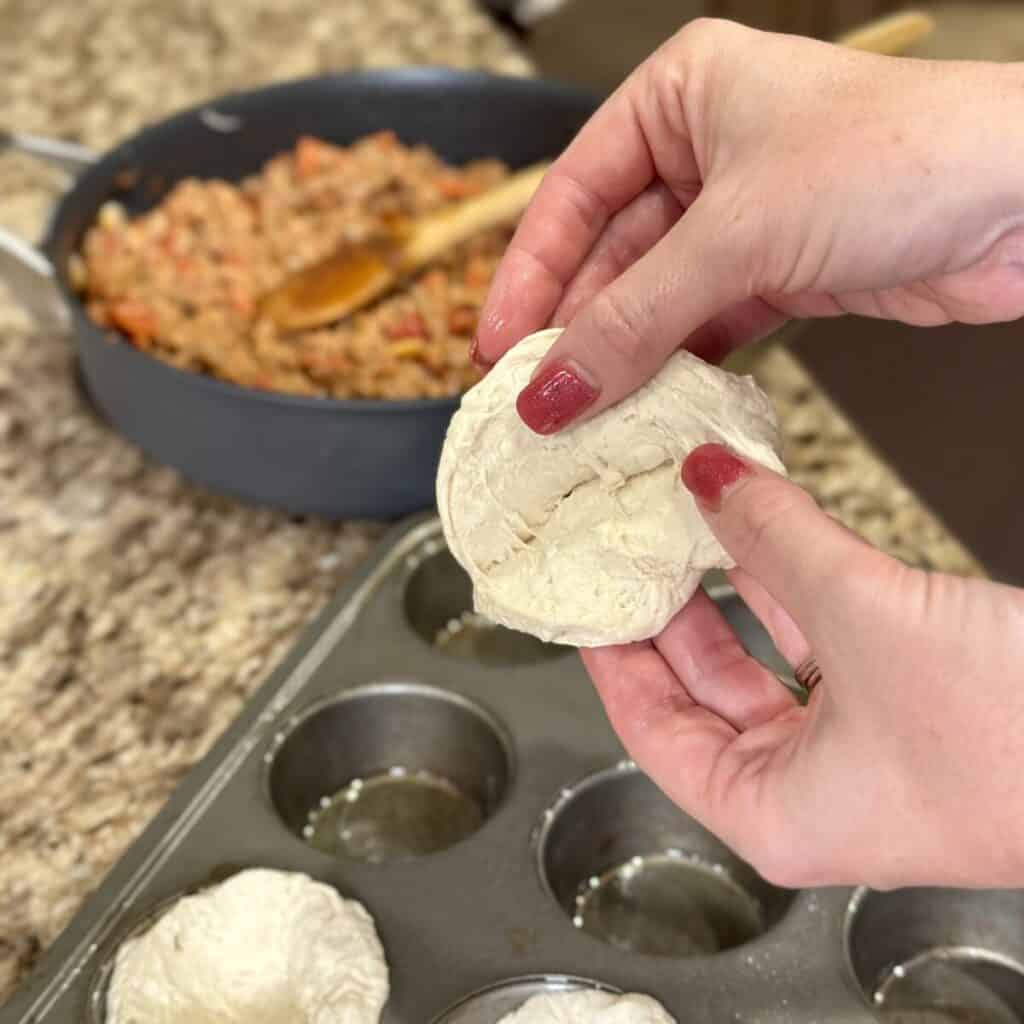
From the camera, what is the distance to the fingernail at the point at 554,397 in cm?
110

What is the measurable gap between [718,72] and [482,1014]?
856 millimetres

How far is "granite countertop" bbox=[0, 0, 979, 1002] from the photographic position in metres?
1.35

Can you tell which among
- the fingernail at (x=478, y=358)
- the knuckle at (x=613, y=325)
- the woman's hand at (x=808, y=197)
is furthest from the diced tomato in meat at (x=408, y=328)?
the knuckle at (x=613, y=325)

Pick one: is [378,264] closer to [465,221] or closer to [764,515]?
[465,221]

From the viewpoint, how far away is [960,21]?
14.2 feet

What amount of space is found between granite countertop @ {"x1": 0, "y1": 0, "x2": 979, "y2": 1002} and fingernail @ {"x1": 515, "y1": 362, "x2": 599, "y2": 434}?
0.56 metres

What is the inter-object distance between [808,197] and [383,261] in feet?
3.04

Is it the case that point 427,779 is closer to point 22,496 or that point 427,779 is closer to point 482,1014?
point 482,1014

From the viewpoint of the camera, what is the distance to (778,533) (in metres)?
0.94

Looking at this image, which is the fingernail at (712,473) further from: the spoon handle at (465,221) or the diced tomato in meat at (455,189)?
the diced tomato in meat at (455,189)

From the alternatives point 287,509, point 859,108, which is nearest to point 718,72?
point 859,108

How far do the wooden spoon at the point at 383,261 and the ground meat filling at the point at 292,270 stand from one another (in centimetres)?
3

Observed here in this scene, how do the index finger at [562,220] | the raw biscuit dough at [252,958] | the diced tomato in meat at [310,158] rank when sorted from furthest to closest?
the diced tomato in meat at [310,158] → the index finger at [562,220] → the raw biscuit dough at [252,958]

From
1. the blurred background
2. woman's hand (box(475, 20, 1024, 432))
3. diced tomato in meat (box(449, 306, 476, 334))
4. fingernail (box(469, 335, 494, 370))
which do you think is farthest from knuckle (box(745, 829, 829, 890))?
the blurred background
